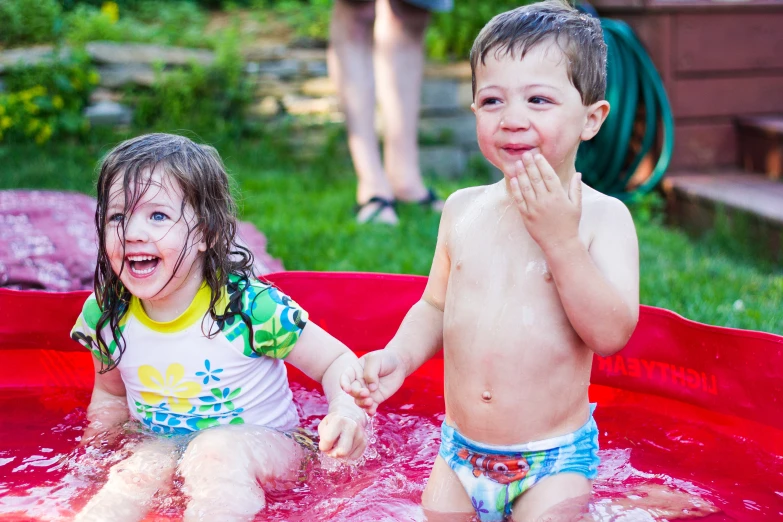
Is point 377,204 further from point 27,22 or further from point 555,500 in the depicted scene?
point 27,22

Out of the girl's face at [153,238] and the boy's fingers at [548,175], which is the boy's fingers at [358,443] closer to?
the girl's face at [153,238]

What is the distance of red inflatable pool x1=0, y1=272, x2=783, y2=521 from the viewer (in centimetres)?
213

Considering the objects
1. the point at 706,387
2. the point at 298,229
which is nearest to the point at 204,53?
the point at 298,229

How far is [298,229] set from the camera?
4.12 m

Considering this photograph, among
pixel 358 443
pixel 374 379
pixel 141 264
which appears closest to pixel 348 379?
pixel 374 379

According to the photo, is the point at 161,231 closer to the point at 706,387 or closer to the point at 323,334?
the point at 323,334

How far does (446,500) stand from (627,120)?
11.7 ft

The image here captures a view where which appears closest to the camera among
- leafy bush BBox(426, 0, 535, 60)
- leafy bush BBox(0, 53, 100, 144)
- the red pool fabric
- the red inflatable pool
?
the red inflatable pool

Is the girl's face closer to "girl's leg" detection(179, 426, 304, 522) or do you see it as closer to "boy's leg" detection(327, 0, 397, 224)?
"girl's leg" detection(179, 426, 304, 522)

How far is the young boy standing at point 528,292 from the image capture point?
1.76 meters

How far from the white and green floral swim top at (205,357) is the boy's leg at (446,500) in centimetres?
47

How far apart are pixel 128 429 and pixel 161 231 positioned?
0.56m

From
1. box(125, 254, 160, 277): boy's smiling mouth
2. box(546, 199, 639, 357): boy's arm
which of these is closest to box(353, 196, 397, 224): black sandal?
box(125, 254, 160, 277): boy's smiling mouth

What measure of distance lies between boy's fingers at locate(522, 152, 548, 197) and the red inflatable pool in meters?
0.73
